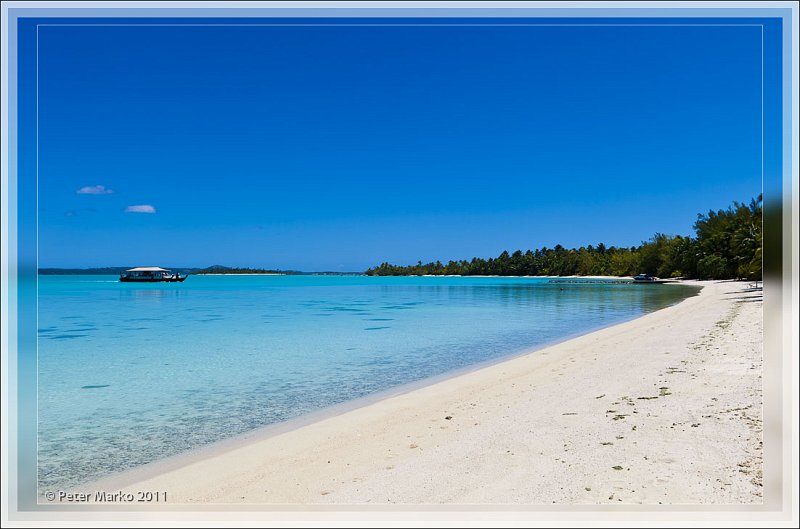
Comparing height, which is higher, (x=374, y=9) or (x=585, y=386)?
(x=374, y=9)

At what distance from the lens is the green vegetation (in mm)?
42312

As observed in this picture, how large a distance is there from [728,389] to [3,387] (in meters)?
8.37

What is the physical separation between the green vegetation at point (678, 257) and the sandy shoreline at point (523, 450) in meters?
9.13

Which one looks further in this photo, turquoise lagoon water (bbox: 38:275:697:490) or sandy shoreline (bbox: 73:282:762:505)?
turquoise lagoon water (bbox: 38:275:697:490)

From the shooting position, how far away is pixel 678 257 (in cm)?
8638

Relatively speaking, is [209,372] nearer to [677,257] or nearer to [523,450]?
[523,450]

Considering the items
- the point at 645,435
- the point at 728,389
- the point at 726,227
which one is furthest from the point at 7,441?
the point at 726,227

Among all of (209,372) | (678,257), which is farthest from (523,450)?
(678,257)

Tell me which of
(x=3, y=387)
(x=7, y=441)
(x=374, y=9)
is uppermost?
(x=374, y=9)

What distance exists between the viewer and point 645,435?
17.1 feet

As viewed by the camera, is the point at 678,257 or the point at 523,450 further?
the point at 678,257

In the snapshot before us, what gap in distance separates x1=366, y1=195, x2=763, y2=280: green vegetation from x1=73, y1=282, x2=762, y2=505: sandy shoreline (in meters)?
9.13

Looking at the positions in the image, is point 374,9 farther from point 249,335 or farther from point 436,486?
point 249,335

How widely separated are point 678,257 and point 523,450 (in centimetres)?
9478
